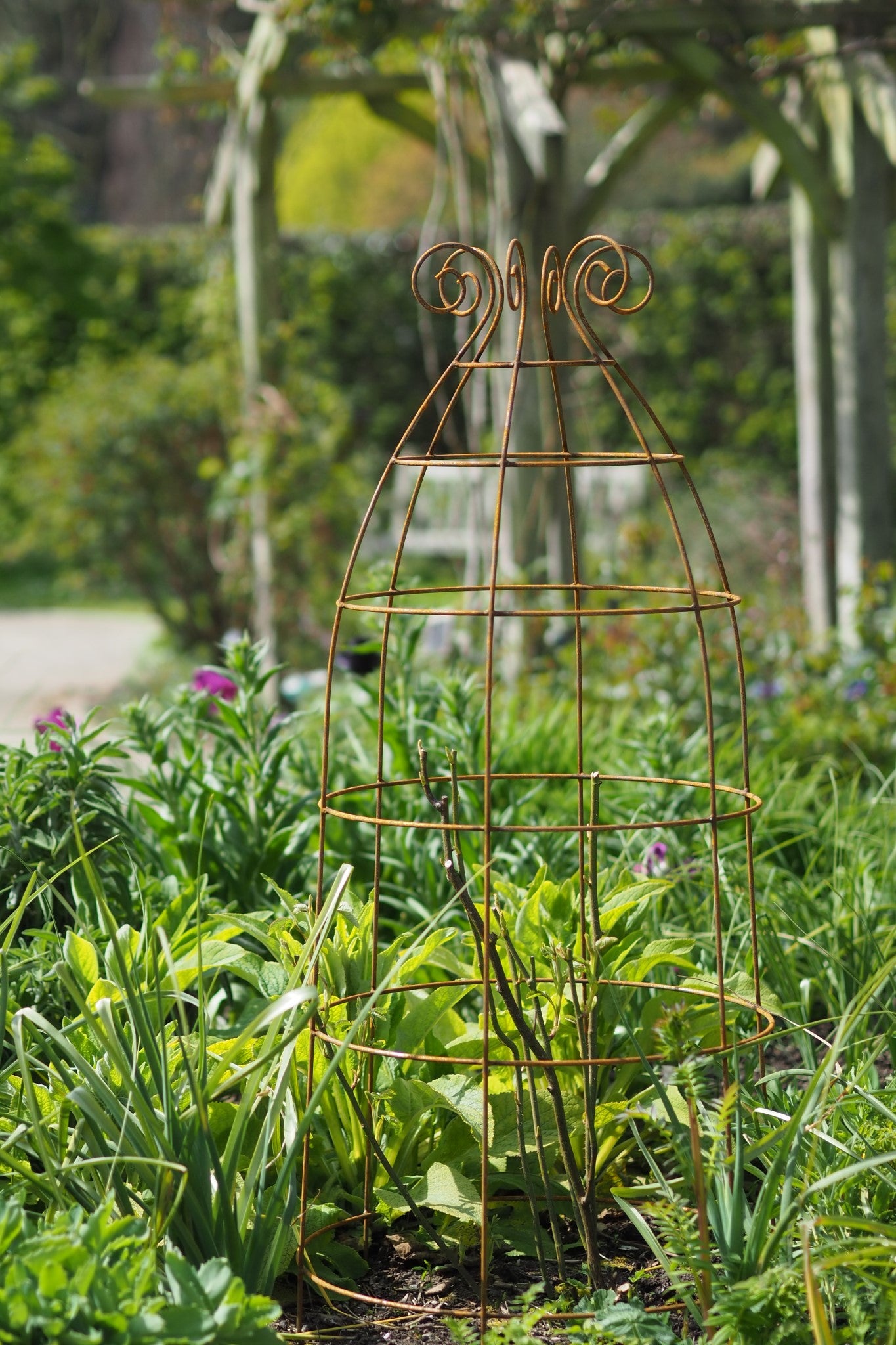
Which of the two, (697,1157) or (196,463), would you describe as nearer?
(697,1157)

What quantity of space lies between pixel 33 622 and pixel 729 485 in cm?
528

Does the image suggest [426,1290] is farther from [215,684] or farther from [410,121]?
[410,121]

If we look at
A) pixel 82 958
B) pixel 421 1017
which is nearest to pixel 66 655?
pixel 82 958

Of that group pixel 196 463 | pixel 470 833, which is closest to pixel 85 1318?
pixel 470 833

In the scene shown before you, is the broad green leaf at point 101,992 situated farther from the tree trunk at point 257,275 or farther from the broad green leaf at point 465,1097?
the tree trunk at point 257,275

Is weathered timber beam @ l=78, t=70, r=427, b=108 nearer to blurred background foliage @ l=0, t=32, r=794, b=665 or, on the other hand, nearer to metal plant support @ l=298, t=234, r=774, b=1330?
blurred background foliage @ l=0, t=32, r=794, b=665

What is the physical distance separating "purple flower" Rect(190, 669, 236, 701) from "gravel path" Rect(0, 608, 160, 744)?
2562mm

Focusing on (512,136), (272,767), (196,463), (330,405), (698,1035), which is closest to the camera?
(698,1035)

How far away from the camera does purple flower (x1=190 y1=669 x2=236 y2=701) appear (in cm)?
301

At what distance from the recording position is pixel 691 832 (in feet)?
8.71

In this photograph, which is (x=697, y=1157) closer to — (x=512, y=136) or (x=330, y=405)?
(x=512, y=136)

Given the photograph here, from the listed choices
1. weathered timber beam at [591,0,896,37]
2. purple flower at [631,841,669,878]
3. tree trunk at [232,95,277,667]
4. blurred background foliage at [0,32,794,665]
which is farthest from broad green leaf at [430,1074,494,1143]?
blurred background foliage at [0,32,794,665]

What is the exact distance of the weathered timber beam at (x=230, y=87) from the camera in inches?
219

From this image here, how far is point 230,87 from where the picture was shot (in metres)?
5.90
